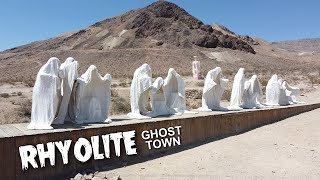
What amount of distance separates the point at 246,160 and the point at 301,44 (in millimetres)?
183600

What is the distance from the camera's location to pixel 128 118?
35.1 ft

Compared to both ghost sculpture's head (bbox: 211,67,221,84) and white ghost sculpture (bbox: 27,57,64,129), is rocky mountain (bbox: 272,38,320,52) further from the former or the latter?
white ghost sculpture (bbox: 27,57,64,129)

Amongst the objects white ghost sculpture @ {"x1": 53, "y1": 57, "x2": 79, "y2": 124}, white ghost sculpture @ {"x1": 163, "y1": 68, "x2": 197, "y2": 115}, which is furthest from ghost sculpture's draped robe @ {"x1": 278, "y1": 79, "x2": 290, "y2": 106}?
white ghost sculpture @ {"x1": 53, "y1": 57, "x2": 79, "y2": 124}

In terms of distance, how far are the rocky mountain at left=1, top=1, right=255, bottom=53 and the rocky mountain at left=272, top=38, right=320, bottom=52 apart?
324 ft

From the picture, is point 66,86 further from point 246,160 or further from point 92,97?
point 246,160

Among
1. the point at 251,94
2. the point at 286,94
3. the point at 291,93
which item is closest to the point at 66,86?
the point at 251,94

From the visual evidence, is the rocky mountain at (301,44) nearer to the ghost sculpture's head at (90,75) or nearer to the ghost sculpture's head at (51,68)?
the ghost sculpture's head at (90,75)

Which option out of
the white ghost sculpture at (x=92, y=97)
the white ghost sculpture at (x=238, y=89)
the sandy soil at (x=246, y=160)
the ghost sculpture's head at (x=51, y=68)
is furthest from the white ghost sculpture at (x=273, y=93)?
the ghost sculpture's head at (x=51, y=68)

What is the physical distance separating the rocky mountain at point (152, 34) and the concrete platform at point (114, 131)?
5967cm

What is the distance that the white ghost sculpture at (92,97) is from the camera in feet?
30.8

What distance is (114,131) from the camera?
898 cm

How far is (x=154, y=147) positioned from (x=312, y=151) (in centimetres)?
440

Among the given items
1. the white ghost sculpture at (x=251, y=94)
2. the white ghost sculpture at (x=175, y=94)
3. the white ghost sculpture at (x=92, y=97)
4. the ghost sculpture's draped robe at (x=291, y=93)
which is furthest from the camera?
the ghost sculpture's draped robe at (x=291, y=93)

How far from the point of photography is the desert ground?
28.9 ft
